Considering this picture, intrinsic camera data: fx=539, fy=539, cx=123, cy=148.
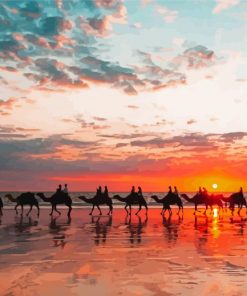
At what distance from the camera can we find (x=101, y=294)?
29.8 ft

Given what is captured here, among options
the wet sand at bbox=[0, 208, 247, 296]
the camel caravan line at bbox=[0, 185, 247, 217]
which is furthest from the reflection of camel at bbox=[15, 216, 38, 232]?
the camel caravan line at bbox=[0, 185, 247, 217]

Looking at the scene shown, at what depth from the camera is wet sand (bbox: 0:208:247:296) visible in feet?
31.4

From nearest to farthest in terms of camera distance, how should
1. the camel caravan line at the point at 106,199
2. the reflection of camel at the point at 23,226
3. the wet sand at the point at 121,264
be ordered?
the wet sand at the point at 121,264, the reflection of camel at the point at 23,226, the camel caravan line at the point at 106,199

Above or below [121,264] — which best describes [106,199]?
above

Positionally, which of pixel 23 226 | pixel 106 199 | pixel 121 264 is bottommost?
pixel 121 264

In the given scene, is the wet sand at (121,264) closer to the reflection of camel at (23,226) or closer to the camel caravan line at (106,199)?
the reflection of camel at (23,226)

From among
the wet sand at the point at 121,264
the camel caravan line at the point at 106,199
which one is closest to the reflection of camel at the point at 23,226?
the wet sand at the point at 121,264

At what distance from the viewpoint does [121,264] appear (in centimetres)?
1226

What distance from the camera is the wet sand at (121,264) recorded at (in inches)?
376

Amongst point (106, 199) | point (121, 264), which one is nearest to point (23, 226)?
point (106, 199)

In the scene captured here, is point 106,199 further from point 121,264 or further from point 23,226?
point 121,264

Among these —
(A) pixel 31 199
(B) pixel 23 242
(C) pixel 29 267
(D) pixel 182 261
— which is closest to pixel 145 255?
(D) pixel 182 261

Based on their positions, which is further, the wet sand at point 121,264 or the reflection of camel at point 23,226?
the reflection of camel at point 23,226

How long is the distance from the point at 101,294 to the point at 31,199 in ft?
85.8
